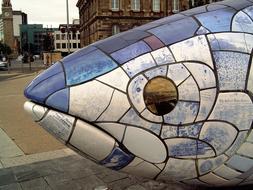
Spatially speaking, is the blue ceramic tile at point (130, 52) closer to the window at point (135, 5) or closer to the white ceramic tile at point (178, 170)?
the white ceramic tile at point (178, 170)

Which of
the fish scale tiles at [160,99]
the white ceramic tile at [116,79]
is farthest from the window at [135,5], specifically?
the white ceramic tile at [116,79]

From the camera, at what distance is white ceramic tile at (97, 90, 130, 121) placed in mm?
2865

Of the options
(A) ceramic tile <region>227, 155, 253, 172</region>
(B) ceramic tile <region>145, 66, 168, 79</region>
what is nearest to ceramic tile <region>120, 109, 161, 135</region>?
(B) ceramic tile <region>145, 66, 168, 79</region>

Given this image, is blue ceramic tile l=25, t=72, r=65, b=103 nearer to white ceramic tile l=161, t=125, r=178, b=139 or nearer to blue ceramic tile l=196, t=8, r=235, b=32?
white ceramic tile l=161, t=125, r=178, b=139

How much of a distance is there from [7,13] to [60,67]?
120m

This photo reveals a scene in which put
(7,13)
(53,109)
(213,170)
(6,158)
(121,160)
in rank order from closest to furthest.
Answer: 1. (53,109)
2. (121,160)
3. (213,170)
4. (6,158)
5. (7,13)

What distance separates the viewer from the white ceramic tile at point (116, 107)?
113 inches

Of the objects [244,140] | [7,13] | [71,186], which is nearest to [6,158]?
[71,186]

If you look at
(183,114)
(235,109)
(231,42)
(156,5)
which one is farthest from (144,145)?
(156,5)

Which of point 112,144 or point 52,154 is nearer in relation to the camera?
point 112,144

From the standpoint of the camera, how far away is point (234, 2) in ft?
11.7

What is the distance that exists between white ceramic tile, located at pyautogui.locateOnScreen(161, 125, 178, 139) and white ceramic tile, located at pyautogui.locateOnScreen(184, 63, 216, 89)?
37 centimetres

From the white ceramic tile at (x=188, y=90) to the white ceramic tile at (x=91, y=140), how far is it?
0.62 m

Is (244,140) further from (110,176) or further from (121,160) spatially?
(110,176)
